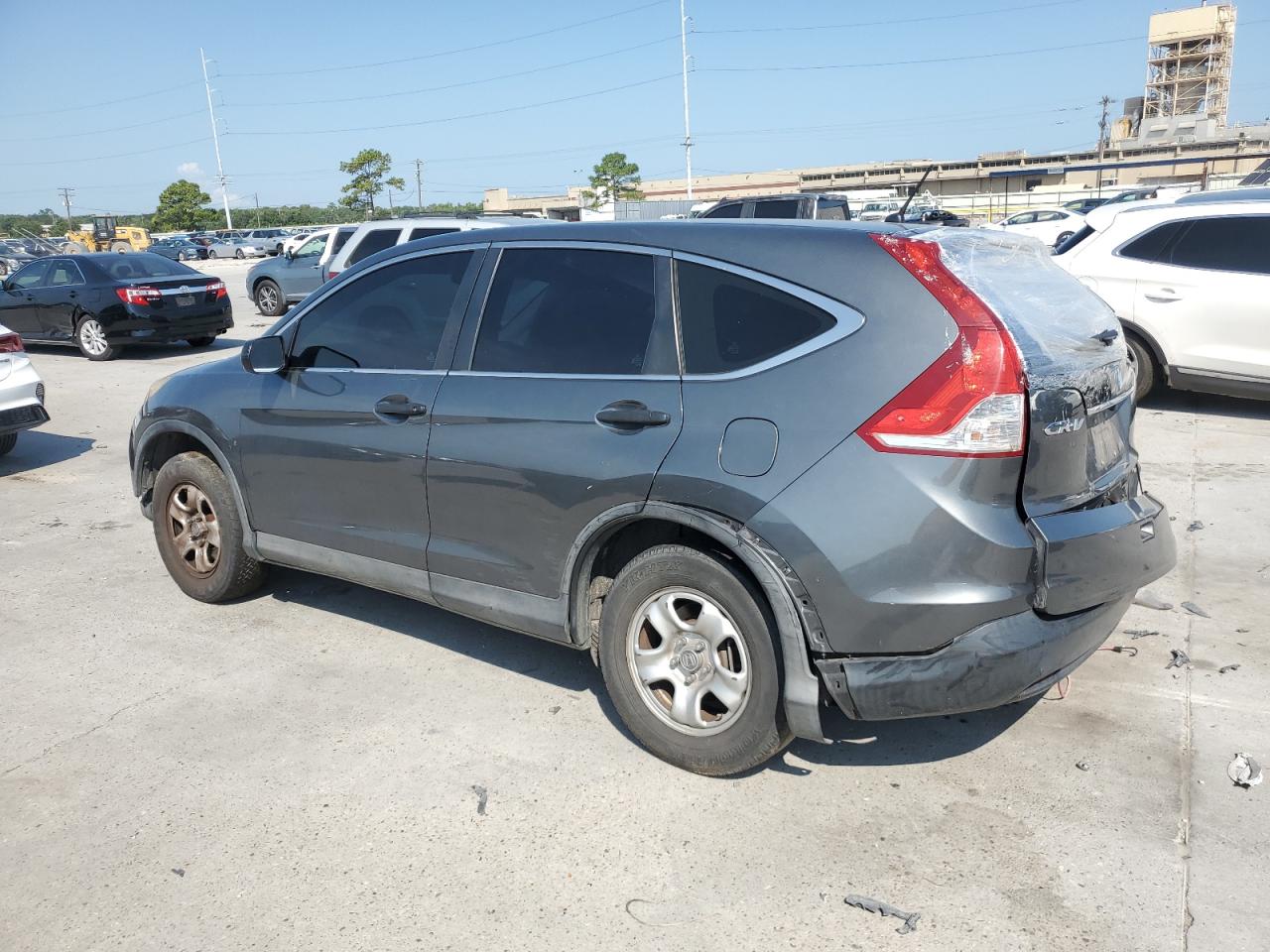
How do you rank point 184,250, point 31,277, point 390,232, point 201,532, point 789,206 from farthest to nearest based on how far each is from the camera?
point 184,250, point 789,206, point 31,277, point 390,232, point 201,532

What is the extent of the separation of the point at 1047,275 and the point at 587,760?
2338 mm

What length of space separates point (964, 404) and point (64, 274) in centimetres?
1467

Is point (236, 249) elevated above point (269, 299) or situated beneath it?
elevated above

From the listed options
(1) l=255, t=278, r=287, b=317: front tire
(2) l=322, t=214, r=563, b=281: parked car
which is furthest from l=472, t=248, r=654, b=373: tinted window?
(1) l=255, t=278, r=287, b=317: front tire

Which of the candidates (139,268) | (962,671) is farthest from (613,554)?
(139,268)

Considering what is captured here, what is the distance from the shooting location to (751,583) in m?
3.16

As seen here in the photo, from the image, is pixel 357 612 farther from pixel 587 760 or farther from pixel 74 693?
pixel 587 760

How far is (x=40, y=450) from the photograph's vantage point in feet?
30.3

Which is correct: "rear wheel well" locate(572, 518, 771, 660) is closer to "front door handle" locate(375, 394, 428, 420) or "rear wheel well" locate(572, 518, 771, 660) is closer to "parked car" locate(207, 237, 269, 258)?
"front door handle" locate(375, 394, 428, 420)

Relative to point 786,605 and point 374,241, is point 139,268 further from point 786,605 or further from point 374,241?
point 786,605

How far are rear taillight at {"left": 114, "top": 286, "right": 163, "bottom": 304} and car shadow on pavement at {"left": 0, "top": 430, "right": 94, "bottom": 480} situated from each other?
4.05 m

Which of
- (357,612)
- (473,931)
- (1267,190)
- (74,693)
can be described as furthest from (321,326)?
(1267,190)

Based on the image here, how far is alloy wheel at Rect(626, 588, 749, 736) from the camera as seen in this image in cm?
324

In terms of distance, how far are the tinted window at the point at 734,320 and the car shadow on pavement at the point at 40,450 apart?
7.36 metres
